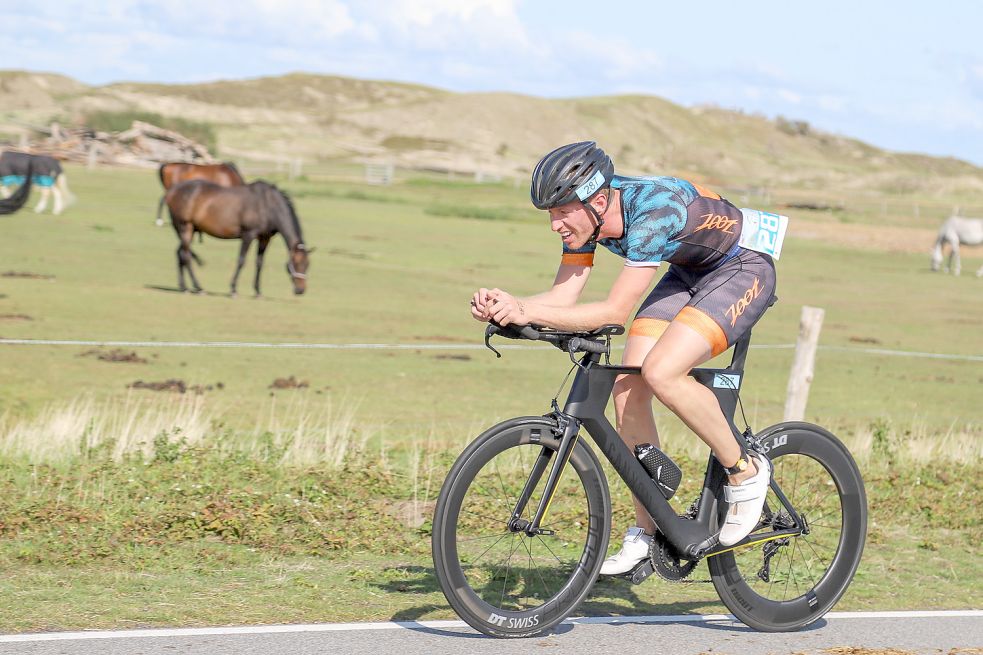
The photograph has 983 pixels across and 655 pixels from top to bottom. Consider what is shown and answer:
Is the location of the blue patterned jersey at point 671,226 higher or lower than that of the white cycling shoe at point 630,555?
higher

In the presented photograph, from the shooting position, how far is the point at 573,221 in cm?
541

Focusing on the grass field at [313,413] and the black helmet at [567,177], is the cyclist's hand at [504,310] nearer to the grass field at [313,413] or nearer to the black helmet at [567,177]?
the black helmet at [567,177]

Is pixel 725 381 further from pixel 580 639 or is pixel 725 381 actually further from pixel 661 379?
pixel 580 639

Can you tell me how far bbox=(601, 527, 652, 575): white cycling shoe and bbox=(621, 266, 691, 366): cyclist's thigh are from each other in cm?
76

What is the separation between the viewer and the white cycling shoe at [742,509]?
223 inches

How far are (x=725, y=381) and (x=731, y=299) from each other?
37 cm

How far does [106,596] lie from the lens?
584cm

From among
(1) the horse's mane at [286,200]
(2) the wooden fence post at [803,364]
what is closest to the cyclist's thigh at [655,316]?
(2) the wooden fence post at [803,364]

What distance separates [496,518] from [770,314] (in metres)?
20.1

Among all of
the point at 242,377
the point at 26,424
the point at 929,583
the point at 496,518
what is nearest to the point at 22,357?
the point at 242,377

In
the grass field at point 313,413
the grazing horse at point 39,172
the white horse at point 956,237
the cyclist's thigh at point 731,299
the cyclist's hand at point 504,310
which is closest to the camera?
the cyclist's hand at point 504,310

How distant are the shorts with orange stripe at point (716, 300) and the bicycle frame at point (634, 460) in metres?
0.17

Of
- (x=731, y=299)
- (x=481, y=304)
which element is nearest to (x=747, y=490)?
(x=731, y=299)

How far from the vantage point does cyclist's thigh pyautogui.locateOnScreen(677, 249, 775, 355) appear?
549 cm
